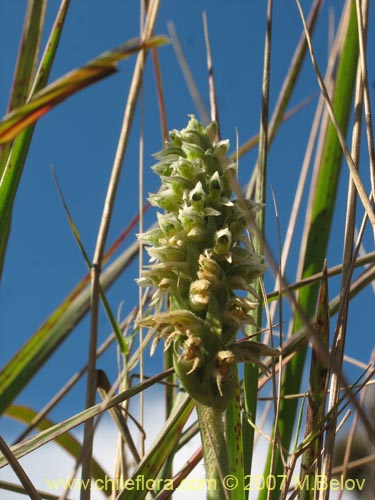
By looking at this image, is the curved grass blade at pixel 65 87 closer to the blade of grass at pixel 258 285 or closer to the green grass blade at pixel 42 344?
the blade of grass at pixel 258 285

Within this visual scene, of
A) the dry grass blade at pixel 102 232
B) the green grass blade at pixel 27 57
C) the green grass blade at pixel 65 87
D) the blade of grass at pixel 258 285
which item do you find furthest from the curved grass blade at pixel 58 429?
the green grass blade at pixel 27 57

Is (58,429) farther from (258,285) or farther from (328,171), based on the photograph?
(328,171)

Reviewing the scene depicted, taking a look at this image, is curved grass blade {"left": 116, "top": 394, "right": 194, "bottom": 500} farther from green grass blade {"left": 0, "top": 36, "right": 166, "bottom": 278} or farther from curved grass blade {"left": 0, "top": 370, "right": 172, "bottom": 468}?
green grass blade {"left": 0, "top": 36, "right": 166, "bottom": 278}

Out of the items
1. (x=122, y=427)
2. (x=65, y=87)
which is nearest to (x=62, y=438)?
(x=122, y=427)

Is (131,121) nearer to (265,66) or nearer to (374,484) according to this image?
(265,66)

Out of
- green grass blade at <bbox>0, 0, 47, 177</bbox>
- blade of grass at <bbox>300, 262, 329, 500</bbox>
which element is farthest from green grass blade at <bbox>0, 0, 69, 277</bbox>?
blade of grass at <bbox>300, 262, 329, 500</bbox>

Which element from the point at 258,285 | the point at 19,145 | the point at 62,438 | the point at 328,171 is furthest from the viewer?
the point at 62,438

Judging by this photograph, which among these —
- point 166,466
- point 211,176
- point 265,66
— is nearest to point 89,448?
point 166,466

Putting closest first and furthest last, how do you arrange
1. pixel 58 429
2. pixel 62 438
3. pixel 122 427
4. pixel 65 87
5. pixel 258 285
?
pixel 65 87 → pixel 58 429 → pixel 258 285 → pixel 122 427 → pixel 62 438

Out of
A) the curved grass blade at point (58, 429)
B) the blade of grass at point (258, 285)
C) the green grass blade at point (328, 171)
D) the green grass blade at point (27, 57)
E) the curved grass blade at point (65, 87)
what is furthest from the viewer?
the green grass blade at point (328, 171)

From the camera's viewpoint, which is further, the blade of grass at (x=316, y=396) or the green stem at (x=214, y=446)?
the blade of grass at (x=316, y=396)
